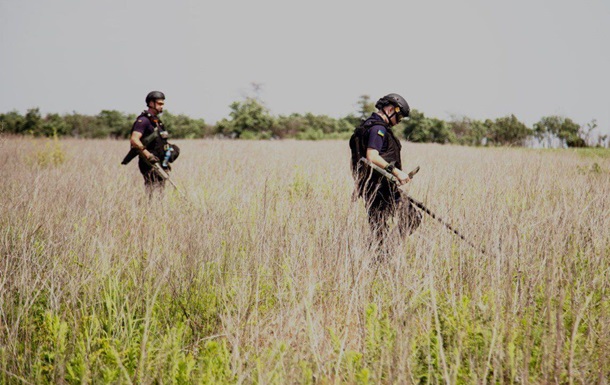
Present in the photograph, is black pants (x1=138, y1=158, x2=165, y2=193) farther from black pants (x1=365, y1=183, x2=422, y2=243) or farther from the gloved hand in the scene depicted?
black pants (x1=365, y1=183, x2=422, y2=243)

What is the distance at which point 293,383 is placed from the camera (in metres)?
1.70

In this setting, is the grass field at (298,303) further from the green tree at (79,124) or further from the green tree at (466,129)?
the green tree at (79,124)

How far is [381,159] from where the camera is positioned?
11.6 ft

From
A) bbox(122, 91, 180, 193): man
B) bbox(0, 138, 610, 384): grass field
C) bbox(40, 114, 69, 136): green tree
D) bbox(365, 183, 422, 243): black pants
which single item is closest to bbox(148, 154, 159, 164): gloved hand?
bbox(122, 91, 180, 193): man

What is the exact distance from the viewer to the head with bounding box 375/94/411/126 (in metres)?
3.71

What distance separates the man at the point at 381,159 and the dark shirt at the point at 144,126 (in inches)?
131

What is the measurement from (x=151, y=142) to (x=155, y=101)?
2.02 feet

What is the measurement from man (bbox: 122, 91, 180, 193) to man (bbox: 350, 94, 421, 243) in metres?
3.13

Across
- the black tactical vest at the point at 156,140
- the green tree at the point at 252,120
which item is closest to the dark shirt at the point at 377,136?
the black tactical vest at the point at 156,140

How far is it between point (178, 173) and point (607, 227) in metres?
7.49

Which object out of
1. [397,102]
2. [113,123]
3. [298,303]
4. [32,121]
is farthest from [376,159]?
[113,123]

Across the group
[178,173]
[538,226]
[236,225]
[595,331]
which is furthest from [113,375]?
[178,173]

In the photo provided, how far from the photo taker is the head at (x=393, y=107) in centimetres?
371

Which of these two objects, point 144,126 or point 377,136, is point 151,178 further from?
point 377,136
